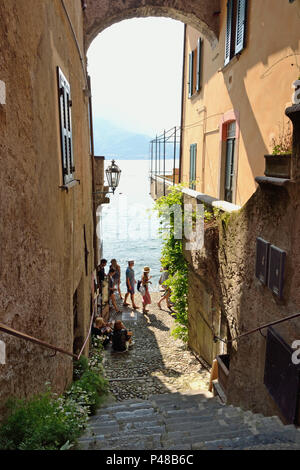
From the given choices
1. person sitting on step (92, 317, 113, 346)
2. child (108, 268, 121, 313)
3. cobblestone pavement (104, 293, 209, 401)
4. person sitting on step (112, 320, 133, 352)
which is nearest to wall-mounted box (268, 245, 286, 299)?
cobblestone pavement (104, 293, 209, 401)

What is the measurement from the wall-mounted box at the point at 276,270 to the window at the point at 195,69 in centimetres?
845

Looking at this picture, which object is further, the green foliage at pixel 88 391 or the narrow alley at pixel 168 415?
the green foliage at pixel 88 391

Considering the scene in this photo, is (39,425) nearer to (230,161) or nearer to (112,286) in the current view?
(230,161)

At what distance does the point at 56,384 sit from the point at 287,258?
283 centimetres

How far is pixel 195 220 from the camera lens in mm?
7230

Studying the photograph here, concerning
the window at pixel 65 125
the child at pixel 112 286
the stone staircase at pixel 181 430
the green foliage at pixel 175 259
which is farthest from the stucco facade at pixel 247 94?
the stone staircase at pixel 181 430

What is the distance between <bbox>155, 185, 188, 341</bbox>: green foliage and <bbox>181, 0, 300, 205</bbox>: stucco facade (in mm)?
1441

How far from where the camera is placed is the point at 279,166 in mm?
3855

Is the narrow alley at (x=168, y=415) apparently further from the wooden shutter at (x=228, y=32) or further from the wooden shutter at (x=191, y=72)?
the wooden shutter at (x=191, y=72)

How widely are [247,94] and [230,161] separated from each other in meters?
1.75

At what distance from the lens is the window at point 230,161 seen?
27.9 ft

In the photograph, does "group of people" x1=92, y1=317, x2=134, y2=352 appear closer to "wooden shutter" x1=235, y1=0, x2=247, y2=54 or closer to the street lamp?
the street lamp
